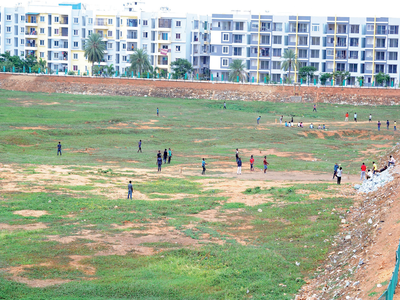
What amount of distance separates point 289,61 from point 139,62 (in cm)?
2846

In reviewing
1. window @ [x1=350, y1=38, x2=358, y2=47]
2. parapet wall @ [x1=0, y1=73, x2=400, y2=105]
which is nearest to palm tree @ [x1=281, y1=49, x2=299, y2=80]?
parapet wall @ [x1=0, y1=73, x2=400, y2=105]

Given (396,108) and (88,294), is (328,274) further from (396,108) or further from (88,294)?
(396,108)

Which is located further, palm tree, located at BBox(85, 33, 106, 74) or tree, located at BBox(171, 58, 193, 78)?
tree, located at BBox(171, 58, 193, 78)

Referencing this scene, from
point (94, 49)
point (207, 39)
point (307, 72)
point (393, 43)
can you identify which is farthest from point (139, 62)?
point (393, 43)

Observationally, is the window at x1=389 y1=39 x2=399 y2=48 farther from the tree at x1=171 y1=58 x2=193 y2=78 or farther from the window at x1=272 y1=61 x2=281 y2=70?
the tree at x1=171 y1=58 x2=193 y2=78

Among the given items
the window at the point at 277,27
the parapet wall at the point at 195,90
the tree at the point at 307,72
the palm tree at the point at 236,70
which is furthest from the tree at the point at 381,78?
the palm tree at the point at 236,70

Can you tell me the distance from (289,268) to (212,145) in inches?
1476

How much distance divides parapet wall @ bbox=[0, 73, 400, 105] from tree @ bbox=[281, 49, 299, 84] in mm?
9988

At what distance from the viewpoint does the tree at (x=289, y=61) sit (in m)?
106

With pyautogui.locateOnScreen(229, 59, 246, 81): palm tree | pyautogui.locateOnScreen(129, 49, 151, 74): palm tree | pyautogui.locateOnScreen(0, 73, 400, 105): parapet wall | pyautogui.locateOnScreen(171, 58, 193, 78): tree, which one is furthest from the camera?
pyautogui.locateOnScreen(171, 58, 193, 78): tree

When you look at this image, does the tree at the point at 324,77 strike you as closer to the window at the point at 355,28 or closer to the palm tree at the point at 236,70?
the window at the point at 355,28

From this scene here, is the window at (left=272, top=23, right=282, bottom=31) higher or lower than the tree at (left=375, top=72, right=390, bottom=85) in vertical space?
higher

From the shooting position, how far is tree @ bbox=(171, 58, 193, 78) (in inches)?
4385

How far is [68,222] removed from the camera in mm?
25891
